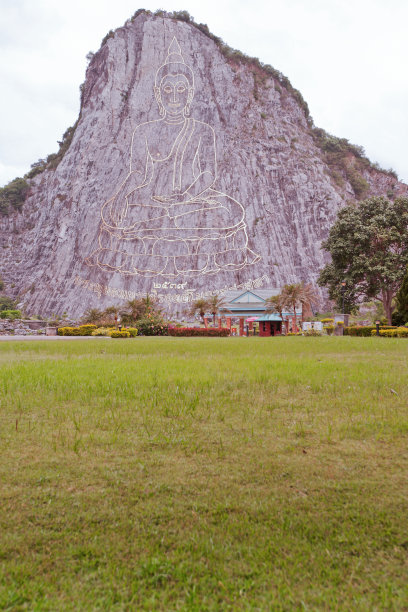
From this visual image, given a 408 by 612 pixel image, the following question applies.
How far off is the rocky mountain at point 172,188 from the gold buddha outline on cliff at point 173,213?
0.17 m

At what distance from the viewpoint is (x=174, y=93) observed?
64062mm

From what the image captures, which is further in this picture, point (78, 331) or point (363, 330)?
point (78, 331)

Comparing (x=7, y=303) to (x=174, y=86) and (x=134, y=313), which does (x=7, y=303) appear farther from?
(x=174, y=86)

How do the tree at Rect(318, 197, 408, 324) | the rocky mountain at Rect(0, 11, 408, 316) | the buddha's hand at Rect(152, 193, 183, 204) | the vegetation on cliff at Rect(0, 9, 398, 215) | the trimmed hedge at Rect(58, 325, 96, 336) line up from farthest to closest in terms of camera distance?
the vegetation on cliff at Rect(0, 9, 398, 215)
the buddha's hand at Rect(152, 193, 183, 204)
the rocky mountain at Rect(0, 11, 408, 316)
the tree at Rect(318, 197, 408, 324)
the trimmed hedge at Rect(58, 325, 96, 336)

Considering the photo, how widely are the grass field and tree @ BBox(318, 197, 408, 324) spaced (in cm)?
2753

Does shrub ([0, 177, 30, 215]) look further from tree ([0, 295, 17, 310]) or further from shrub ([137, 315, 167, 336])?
shrub ([137, 315, 167, 336])

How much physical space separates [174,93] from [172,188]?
17454 millimetres

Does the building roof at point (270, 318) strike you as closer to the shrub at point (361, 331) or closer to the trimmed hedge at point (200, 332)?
the trimmed hedge at point (200, 332)

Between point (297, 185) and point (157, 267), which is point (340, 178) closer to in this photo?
point (297, 185)

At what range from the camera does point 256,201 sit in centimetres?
6156

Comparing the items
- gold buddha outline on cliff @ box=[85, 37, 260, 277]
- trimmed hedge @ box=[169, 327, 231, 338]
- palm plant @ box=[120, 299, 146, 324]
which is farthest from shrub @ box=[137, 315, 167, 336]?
gold buddha outline on cliff @ box=[85, 37, 260, 277]

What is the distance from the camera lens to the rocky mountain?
191 ft

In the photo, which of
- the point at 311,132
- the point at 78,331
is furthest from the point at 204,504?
the point at 311,132

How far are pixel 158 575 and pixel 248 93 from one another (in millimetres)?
77221
